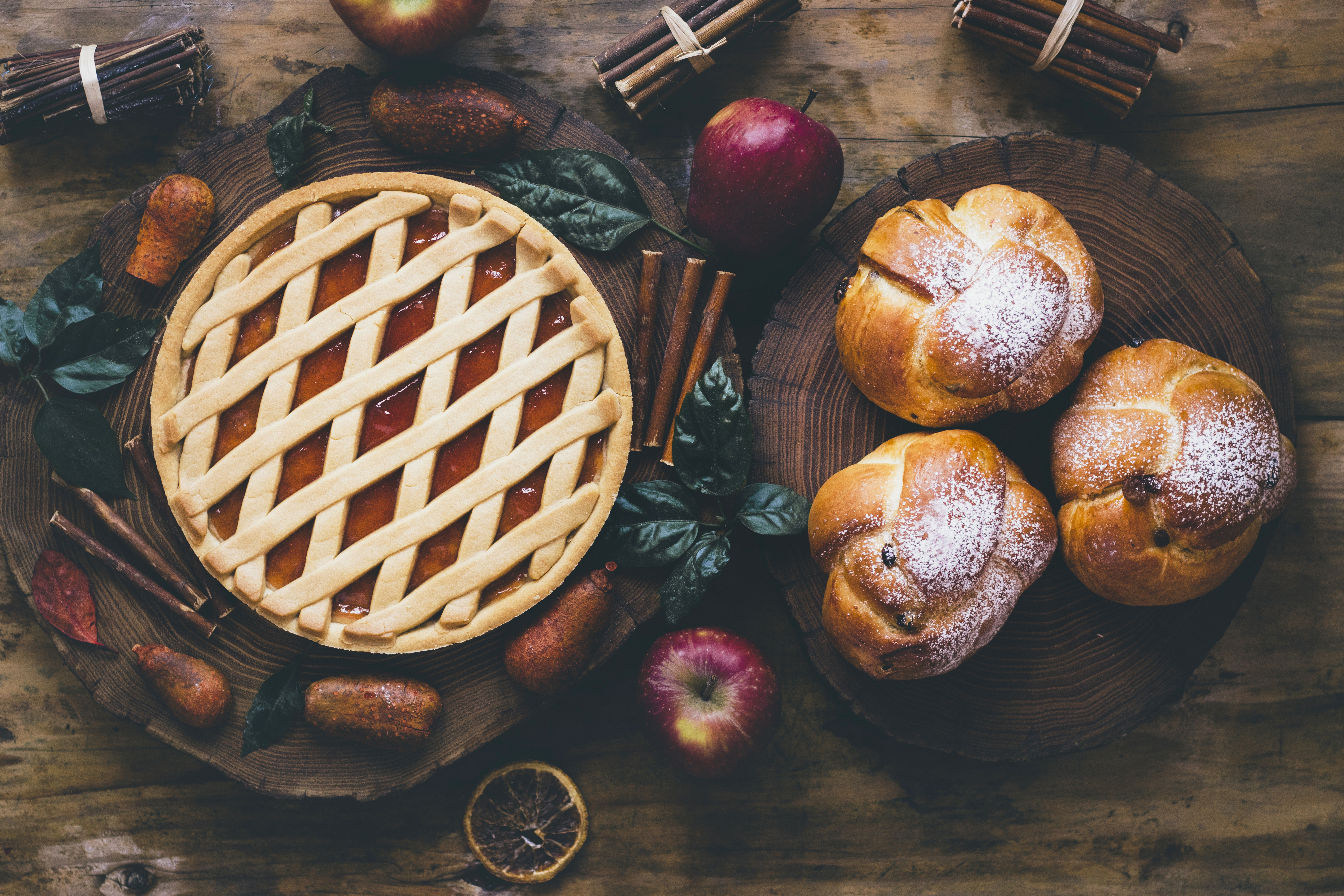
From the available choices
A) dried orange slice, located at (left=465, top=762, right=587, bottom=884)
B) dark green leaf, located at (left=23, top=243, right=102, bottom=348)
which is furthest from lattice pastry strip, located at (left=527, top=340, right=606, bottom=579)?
dark green leaf, located at (left=23, top=243, right=102, bottom=348)

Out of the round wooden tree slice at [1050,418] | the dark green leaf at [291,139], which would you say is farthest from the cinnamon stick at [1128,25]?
the dark green leaf at [291,139]

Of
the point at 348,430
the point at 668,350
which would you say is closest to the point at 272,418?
the point at 348,430

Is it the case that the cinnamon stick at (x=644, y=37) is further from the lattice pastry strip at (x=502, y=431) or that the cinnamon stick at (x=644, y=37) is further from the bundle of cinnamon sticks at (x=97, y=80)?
the bundle of cinnamon sticks at (x=97, y=80)

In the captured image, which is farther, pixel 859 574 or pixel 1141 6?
pixel 1141 6

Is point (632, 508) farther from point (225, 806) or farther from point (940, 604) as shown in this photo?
point (225, 806)

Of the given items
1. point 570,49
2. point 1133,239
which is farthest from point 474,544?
point 1133,239

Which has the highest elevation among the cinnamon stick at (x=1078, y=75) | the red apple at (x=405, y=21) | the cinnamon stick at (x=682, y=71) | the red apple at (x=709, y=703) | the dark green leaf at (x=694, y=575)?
the red apple at (x=405, y=21)
